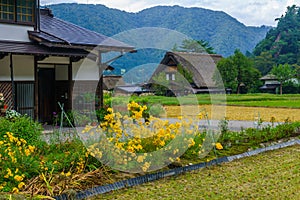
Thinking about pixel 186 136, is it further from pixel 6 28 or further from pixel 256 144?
pixel 6 28

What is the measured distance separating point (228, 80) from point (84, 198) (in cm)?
3310

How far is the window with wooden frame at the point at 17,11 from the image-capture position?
33.1 feet

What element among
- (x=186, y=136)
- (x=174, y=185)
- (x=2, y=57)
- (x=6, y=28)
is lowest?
(x=174, y=185)

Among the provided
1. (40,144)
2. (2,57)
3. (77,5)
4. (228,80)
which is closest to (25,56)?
(2,57)

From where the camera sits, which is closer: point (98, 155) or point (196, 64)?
point (98, 155)

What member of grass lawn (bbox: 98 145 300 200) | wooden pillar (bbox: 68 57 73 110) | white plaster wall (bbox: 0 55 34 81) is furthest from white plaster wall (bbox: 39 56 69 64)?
grass lawn (bbox: 98 145 300 200)

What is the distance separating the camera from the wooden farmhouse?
32.7ft

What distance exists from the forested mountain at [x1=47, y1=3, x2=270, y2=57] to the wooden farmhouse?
1.47m

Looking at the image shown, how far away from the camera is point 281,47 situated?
5303 centimetres

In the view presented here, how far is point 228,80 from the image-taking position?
36.4m

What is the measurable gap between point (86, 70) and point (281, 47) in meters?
46.4

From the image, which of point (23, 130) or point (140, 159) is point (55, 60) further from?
point (140, 159)

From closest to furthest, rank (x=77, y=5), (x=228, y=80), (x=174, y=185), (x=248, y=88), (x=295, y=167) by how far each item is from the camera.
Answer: (x=174, y=185) < (x=295, y=167) < (x=77, y=5) < (x=228, y=80) < (x=248, y=88)

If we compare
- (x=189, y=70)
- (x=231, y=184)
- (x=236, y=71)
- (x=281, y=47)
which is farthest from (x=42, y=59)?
(x=281, y=47)
